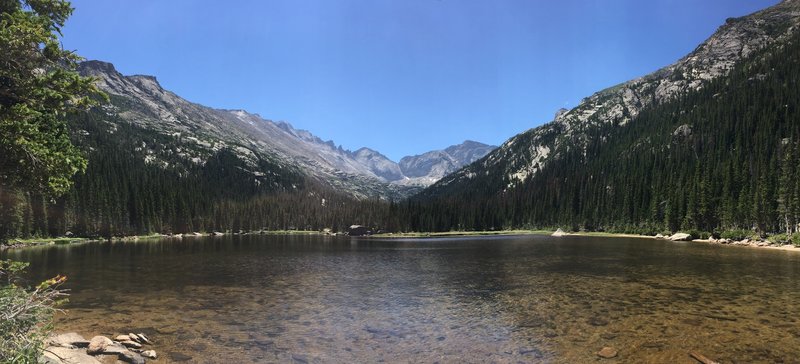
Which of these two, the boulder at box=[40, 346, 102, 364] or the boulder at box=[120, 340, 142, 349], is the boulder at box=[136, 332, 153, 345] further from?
the boulder at box=[40, 346, 102, 364]

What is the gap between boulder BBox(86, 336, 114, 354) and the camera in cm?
1777

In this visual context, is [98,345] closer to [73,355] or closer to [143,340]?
[73,355]

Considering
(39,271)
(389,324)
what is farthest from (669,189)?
(39,271)

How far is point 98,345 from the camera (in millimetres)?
18109

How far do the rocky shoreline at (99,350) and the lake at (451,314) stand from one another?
1.11m

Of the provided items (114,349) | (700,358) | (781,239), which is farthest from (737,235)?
(114,349)

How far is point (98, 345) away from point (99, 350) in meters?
0.37

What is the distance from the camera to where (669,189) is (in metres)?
154

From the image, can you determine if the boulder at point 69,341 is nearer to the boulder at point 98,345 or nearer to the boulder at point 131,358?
the boulder at point 98,345

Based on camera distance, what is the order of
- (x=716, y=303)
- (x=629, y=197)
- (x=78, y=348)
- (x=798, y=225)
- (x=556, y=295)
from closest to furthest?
(x=78, y=348)
(x=716, y=303)
(x=556, y=295)
(x=798, y=225)
(x=629, y=197)

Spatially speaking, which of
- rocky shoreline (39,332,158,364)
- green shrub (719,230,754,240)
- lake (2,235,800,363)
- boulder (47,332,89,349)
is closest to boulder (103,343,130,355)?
rocky shoreline (39,332,158,364)

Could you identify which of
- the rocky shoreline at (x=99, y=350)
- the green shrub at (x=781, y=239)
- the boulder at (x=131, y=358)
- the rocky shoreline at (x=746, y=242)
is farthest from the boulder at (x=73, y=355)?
the green shrub at (x=781, y=239)

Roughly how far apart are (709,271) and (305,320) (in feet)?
144

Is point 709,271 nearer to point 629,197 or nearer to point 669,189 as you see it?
point 669,189
